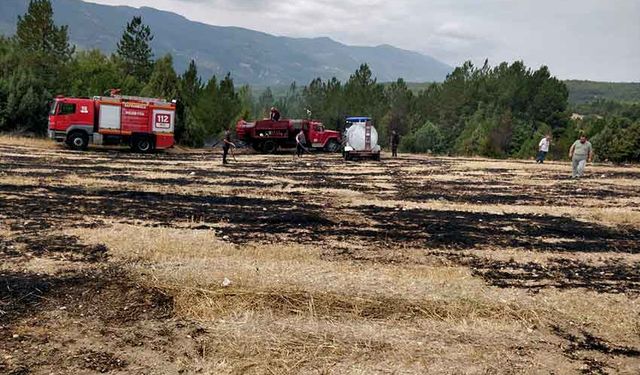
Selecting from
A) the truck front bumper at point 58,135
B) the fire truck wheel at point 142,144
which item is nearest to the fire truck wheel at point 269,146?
the fire truck wheel at point 142,144

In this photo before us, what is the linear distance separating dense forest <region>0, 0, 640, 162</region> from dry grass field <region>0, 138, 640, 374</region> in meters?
23.1

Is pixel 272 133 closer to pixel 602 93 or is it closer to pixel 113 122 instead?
pixel 113 122

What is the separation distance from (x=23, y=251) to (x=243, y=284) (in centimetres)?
367

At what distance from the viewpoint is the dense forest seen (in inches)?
1374

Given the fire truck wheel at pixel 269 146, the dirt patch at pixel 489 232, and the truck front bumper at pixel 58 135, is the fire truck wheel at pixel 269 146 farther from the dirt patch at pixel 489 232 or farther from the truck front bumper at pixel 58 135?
the dirt patch at pixel 489 232

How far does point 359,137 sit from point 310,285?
2259 cm

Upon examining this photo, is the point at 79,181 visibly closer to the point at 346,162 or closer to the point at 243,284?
the point at 243,284

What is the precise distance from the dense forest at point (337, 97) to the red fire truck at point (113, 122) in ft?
19.3

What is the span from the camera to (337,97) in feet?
229

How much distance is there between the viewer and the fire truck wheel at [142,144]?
1184 inches

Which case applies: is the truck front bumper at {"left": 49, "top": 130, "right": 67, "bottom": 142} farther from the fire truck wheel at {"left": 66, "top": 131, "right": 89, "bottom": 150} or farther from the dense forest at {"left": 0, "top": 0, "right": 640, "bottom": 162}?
the dense forest at {"left": 0, "top": 0, "right": 640, "bottom": 162}

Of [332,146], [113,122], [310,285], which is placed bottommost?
[310,285]

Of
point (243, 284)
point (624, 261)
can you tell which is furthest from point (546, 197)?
point (243, 284)

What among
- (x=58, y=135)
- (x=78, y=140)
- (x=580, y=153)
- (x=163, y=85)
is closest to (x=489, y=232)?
(x=580, y=153)
